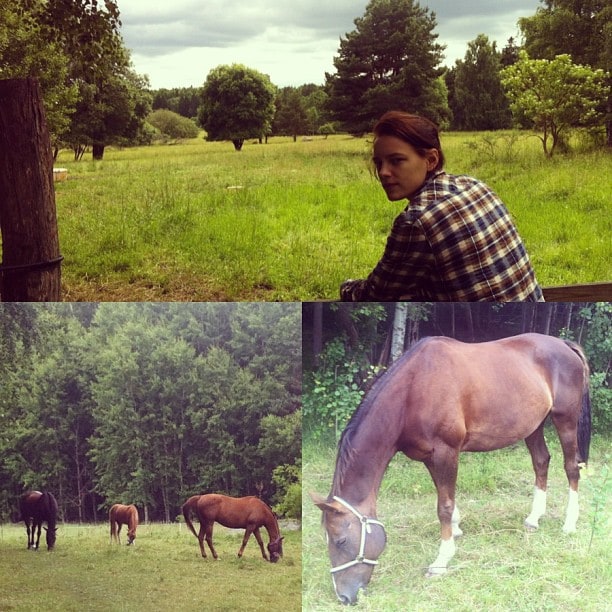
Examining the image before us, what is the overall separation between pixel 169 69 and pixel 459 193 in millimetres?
2468

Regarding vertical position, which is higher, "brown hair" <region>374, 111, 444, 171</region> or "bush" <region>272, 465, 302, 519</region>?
"brown hair" <region>374, 111, 444, 171</region>

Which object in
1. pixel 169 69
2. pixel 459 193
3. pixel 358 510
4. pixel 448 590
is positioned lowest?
pixel 448 590

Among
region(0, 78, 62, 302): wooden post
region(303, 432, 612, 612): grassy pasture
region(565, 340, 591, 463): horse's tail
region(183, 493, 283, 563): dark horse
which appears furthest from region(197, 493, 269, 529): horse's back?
region(0, 78, 62, 302): wooden post

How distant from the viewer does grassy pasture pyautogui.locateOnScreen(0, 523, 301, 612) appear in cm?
183

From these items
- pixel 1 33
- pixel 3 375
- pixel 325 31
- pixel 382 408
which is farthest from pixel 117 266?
pixel 382 408

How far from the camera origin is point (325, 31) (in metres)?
3.86

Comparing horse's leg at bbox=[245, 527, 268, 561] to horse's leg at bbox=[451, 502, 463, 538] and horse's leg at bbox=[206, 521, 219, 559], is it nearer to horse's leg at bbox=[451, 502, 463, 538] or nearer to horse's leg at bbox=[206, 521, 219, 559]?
horse's leg at bbox=[206, 521, 219, 559]

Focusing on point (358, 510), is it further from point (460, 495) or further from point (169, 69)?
point (169, 69)

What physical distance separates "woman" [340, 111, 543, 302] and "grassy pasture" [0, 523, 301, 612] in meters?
0.63

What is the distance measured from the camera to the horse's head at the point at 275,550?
183 centimetres

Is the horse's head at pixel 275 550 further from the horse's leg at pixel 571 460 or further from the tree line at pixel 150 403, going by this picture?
the horse's leg at pixel 571 460

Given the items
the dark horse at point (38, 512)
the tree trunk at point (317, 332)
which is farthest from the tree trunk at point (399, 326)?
the dark horse at point (38, 512)

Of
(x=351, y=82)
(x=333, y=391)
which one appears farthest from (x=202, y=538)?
(x=351, y=82)

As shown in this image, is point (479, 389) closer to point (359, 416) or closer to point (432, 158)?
point (359, 416)
